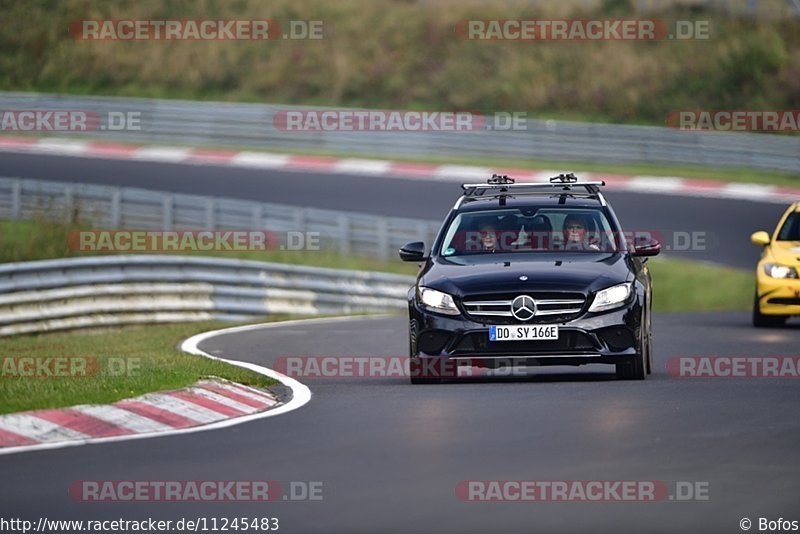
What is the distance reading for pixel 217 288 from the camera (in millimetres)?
25719

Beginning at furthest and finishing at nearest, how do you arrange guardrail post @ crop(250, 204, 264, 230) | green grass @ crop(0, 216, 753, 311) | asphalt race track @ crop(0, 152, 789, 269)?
asphalt race track @ crop(0, 152, 789, 269)
guardrail post @ crop(250, 204, 264, 230)
green grass @ crop(0, 216, 753, 311)

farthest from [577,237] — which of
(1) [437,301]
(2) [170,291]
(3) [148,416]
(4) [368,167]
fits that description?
(4) [368,167]

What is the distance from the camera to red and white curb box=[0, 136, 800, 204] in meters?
37.8

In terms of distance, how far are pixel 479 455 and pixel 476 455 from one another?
0.02m

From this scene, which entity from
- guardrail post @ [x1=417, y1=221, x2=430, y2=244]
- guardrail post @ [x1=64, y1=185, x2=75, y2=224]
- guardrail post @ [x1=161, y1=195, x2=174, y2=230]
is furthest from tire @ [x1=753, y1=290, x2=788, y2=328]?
guardrail post @ [x1=161, y1=195, x2=174, y2=230]

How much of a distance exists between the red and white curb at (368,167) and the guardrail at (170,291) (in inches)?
468

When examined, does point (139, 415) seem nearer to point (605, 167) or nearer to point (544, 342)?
point (544, 342)

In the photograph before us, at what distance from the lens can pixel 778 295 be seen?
2100 cm

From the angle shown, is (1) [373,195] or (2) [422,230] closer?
(2) [422,230]

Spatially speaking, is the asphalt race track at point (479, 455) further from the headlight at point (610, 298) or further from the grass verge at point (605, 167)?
the grass verge at point (605, 167)

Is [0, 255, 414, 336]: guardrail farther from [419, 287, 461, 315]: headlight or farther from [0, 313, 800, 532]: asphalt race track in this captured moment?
[419, 287, 461, 315]: headlight

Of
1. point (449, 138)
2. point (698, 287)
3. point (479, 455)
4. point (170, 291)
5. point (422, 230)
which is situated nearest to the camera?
point (479, 455)

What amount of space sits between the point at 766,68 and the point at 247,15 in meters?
17.7

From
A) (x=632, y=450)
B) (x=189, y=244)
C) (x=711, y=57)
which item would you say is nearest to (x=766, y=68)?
(x=711, y=57)
